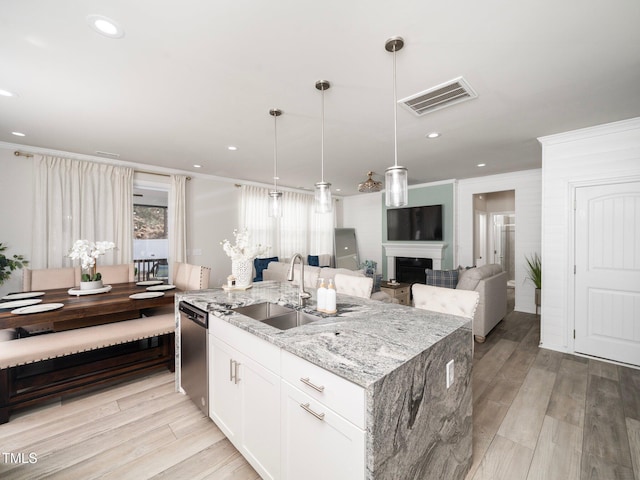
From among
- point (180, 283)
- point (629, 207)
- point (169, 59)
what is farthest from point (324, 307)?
point (629, 207)

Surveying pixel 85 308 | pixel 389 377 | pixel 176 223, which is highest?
pixel 176 223

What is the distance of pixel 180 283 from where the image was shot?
384cm

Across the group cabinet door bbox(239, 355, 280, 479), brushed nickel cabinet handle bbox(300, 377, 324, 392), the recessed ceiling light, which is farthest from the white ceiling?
cabinet door bbox(239, 355, 280, 479)

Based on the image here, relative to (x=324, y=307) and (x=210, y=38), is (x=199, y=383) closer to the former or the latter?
(x=324, y=307)

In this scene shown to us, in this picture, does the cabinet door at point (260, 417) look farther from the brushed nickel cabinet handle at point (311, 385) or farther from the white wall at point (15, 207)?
the white wall at point (15, 207)

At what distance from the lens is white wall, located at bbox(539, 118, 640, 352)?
2.97 meters

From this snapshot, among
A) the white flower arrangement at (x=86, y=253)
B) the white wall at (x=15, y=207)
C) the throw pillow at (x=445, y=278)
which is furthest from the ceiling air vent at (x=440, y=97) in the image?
the white wall at (x=15, y=207)

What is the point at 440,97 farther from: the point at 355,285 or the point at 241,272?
the point at 241,272

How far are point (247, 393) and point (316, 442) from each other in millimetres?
604

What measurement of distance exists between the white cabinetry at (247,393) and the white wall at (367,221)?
5797 mm

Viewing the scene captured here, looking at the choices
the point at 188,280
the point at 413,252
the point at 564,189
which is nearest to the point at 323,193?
the point at 188,280

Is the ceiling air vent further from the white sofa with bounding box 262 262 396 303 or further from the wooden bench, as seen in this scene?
the wooden bench

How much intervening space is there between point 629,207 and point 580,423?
2.35m

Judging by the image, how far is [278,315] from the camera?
1924mm
